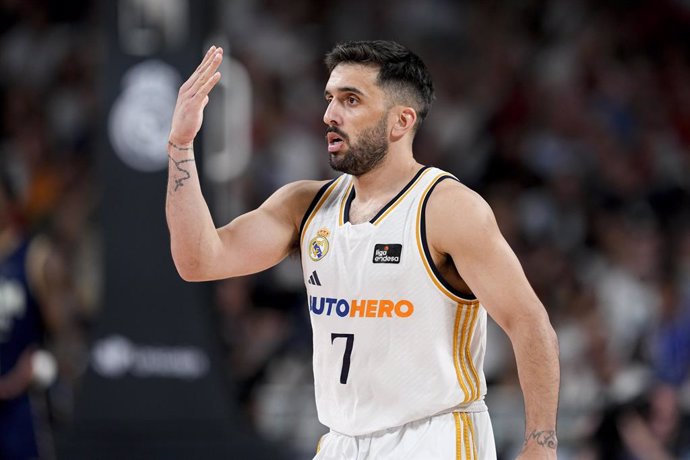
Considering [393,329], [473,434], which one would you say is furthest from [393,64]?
[473,434]

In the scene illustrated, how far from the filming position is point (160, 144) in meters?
7.32

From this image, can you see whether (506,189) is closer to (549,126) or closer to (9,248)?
(549,126)

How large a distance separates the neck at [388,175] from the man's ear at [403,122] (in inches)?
2.9

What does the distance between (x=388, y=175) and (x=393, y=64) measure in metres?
0.44

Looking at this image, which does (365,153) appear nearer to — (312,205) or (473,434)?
(312,205)

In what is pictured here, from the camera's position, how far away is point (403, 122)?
15.5 ft

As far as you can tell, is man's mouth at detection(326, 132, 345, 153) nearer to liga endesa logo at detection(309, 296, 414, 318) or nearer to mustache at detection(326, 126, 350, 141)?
mustache at detection(326, 126, 350, 141)

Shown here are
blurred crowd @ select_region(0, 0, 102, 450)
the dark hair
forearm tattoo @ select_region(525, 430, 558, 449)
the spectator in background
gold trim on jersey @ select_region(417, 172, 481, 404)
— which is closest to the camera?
forearm tattoo @ select_region(525, 430, 558, 449)

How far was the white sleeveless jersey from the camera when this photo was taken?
14.5 feet

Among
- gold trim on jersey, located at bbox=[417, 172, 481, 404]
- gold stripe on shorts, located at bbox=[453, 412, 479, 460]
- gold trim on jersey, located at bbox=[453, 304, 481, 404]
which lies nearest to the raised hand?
gold trim on jersey, located at bbox=[417, 172, 481, 404]

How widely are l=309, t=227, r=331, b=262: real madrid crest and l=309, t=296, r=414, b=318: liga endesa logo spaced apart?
17 cm

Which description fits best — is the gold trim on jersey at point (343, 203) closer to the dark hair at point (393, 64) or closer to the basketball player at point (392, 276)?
the basketball player at point (392, 276)

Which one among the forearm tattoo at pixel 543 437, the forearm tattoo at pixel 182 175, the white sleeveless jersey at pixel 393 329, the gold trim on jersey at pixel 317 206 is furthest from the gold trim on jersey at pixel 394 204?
the forearm tattoo at pixel 543 437

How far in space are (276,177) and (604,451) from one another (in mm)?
4617
